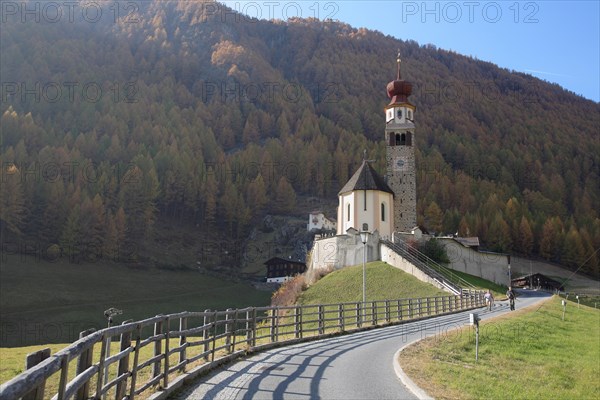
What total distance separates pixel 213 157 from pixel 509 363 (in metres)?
130

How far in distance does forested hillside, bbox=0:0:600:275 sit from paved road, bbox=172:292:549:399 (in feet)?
240

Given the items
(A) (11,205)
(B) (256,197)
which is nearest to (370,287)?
(A) (11,205)

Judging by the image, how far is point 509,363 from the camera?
647 inches

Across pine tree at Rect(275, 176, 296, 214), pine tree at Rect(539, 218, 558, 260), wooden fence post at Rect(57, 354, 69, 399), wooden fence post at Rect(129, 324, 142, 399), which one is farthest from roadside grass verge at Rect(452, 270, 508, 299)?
pine tree at Rect(275, 176, 296, 214)

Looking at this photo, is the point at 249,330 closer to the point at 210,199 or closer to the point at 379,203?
the point at 379,203

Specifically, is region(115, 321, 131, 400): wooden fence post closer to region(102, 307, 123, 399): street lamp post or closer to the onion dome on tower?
region(102, 307, 123, 399): street lamp post

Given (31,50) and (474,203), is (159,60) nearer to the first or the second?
(31,50)

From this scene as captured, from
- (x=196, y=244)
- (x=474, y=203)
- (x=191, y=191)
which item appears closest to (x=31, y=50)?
(x=191, y=191)

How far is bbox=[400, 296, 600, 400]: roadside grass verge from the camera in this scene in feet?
39.8

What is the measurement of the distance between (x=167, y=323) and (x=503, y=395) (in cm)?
717

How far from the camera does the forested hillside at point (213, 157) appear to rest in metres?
99.4

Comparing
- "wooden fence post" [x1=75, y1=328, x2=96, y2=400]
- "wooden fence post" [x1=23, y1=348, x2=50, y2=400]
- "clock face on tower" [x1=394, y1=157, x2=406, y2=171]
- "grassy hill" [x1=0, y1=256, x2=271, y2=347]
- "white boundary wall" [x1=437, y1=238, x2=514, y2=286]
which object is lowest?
"grassy hill" [x1=0, y1=256, x2=271, y2=347]

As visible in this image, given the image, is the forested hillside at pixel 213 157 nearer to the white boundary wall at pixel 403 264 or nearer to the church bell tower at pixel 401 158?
the church bell tower at pixel 401 158

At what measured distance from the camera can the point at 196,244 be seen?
4053 inches
